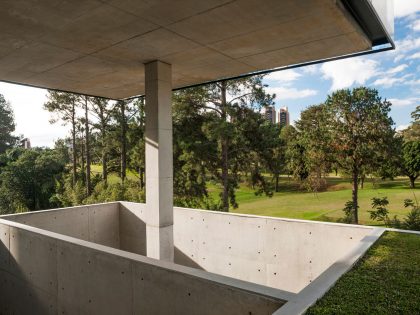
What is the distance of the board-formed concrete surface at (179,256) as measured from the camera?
377 cm

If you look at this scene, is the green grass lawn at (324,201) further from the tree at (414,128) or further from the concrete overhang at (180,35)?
the concrete overhang at (180,35)

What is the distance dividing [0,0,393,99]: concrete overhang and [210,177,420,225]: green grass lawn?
18.3 metres

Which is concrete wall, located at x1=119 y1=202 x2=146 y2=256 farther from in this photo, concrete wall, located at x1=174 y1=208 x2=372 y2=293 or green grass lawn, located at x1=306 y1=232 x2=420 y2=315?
green grass lawn, located at x1=306 y1=232 x2=420 y2=315

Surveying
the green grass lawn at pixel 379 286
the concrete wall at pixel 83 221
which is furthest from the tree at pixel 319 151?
the green grass lawn at pixel 379 286

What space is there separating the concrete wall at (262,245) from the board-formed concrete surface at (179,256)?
0.07 feet

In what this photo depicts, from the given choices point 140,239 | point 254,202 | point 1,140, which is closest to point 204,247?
point 140,239

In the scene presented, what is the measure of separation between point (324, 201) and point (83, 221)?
88.2ft

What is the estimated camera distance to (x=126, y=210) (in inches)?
411

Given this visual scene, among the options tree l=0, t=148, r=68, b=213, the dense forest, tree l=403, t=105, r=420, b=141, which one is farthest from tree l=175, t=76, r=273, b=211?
tree l=403, t=105, r=420, b=141

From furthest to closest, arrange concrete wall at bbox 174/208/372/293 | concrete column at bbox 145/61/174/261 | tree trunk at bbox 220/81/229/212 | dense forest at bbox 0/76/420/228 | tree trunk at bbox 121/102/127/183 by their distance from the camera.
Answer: tree trunk at bbox 121/102/127/183 → tree trunk at bbox 220/81/229/212 → dense forest at bbox 0/76/420/228 → concrete column at bbox 145/61/174/261 → concrete wall at bbox 174/208/372/293

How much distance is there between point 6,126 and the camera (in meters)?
47.9

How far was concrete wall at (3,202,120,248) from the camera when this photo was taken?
8922 mm

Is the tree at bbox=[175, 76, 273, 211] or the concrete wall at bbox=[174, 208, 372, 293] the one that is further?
the tree at bbox=[175, 76, 273, 211]

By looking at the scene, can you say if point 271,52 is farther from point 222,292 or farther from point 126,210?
point 126,210
